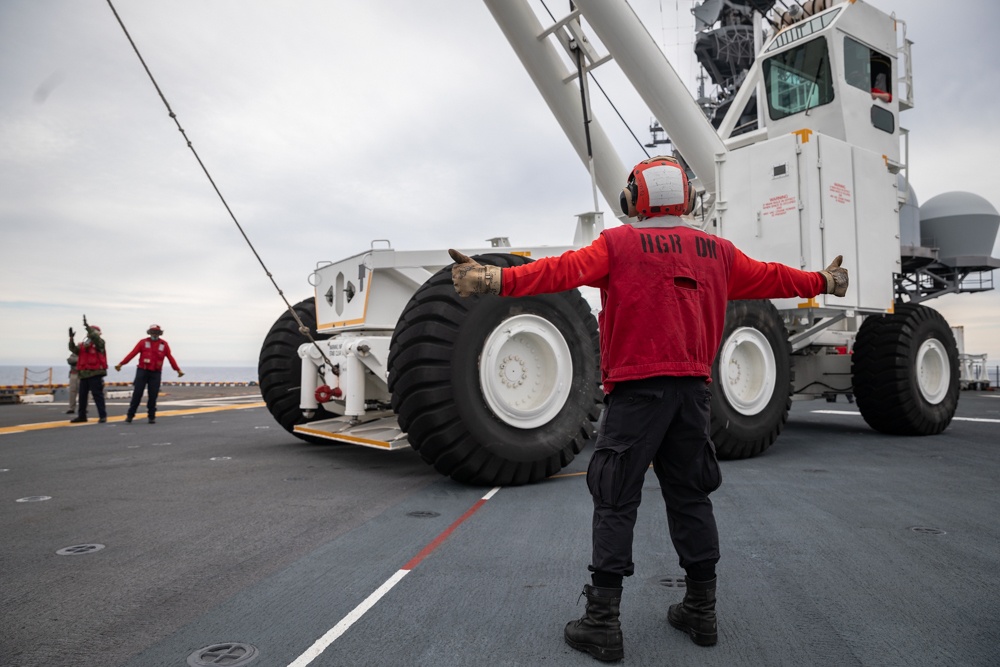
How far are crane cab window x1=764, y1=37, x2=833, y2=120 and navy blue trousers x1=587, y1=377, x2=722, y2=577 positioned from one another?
260 inches

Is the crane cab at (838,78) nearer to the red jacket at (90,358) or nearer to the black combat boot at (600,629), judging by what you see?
the black combat boot at (600,629)

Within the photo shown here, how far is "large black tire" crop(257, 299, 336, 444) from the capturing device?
711 centimetres

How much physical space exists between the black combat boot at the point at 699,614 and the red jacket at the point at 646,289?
30.2 inches

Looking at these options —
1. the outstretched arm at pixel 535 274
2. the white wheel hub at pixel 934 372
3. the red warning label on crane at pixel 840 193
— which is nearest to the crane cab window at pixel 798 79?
the red warning label on crane at pixel 840 193

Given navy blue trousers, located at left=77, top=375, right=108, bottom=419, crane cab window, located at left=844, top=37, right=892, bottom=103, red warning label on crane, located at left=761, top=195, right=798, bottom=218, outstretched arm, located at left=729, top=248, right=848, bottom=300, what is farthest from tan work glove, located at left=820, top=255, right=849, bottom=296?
navy blue trousers, located at left=77, top=375, right=108, bottom=419

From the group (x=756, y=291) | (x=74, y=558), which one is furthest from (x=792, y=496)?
(x=74, y=558)

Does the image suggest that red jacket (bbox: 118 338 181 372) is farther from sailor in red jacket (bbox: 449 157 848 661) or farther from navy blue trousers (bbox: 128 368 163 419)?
sailor in red jacket (bbox: 449 157 848 661)

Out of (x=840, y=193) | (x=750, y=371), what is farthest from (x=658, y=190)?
(x=840, y=193)

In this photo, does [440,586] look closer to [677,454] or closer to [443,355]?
[677,454]

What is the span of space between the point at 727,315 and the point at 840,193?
1.86 metres

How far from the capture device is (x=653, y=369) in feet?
7.93

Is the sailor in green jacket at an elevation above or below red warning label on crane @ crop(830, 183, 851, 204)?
below

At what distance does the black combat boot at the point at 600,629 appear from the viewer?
218 cm

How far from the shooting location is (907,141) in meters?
8.09
